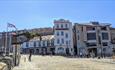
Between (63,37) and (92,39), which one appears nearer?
(63,37)

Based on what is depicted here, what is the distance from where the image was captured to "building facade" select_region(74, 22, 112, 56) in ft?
275

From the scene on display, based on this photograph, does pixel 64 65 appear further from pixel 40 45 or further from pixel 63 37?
pixel 40 45

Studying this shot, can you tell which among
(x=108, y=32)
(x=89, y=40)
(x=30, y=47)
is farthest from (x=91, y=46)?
(x=30, y=47)

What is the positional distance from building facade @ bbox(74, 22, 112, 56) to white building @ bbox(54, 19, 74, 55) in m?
3.39

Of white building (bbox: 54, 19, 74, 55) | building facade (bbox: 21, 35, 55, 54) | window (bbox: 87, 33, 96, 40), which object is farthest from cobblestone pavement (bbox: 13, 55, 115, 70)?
building facade (bbox: 21, 35, 55, 54)

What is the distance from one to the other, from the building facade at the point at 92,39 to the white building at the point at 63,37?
339 centimetres

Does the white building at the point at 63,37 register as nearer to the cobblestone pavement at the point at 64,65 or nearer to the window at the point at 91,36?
the window at the point at 91,36

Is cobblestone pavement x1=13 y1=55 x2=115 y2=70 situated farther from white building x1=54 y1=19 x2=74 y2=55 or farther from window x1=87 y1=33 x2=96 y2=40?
window x1=87 y1=33 x2=96 y2=40

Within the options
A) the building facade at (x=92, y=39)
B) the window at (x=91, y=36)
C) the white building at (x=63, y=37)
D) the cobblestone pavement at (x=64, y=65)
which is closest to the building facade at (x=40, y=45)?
the white building at (x=63, y=37)

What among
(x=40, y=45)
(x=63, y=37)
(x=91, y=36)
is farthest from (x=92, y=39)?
(x=40, y=45)

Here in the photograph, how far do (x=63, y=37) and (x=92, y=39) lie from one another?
1004 cm

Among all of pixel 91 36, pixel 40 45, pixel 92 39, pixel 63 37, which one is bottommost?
pixel 40 45

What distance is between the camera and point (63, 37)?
8306cm

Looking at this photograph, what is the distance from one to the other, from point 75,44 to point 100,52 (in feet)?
30.1
